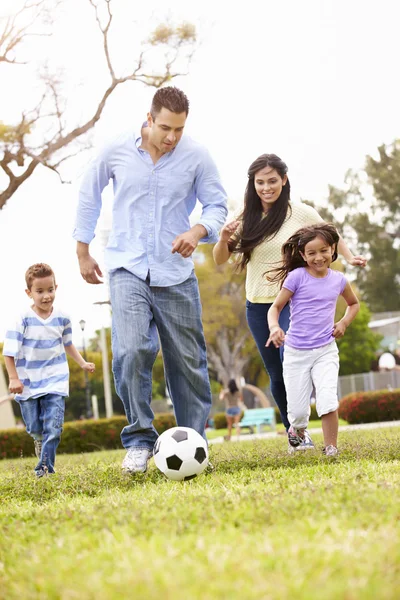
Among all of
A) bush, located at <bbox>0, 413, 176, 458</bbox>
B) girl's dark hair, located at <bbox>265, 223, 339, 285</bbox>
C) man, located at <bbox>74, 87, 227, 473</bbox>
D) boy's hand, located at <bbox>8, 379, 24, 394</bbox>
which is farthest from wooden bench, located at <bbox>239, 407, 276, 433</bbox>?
man, located at <bbox>74, 87, 227, 473</bbox>

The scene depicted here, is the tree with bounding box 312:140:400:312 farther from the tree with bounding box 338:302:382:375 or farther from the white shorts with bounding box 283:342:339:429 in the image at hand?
the white shorts with bounding box 283:342:339:429

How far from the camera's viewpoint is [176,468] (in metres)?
5.56

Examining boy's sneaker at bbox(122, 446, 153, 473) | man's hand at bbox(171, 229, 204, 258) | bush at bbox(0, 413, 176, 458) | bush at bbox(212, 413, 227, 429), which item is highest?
man's hand at bbox(171, 229, 204, 258)

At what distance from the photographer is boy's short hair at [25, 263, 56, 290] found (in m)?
7.65

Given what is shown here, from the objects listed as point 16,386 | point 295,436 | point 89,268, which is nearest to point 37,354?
point 16,386

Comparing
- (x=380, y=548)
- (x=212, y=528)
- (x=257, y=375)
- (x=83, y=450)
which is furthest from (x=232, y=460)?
(x=257, y=375)

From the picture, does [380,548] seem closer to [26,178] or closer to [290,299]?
[290,299]

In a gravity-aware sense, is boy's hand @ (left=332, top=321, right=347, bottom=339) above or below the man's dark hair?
below

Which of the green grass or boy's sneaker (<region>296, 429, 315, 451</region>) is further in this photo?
boy's sneaker (<region>296, 429, 315, 451</region>)

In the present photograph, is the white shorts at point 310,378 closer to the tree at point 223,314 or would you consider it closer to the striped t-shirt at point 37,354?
the striped t-shirt at point 37,354

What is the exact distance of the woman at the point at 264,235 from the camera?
7367 millimetres

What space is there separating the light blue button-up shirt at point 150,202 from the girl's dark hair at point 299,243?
72 cm

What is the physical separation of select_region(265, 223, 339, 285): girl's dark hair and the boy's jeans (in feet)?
6.97

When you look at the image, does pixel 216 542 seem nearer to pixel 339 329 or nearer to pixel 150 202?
pixel 150 202
